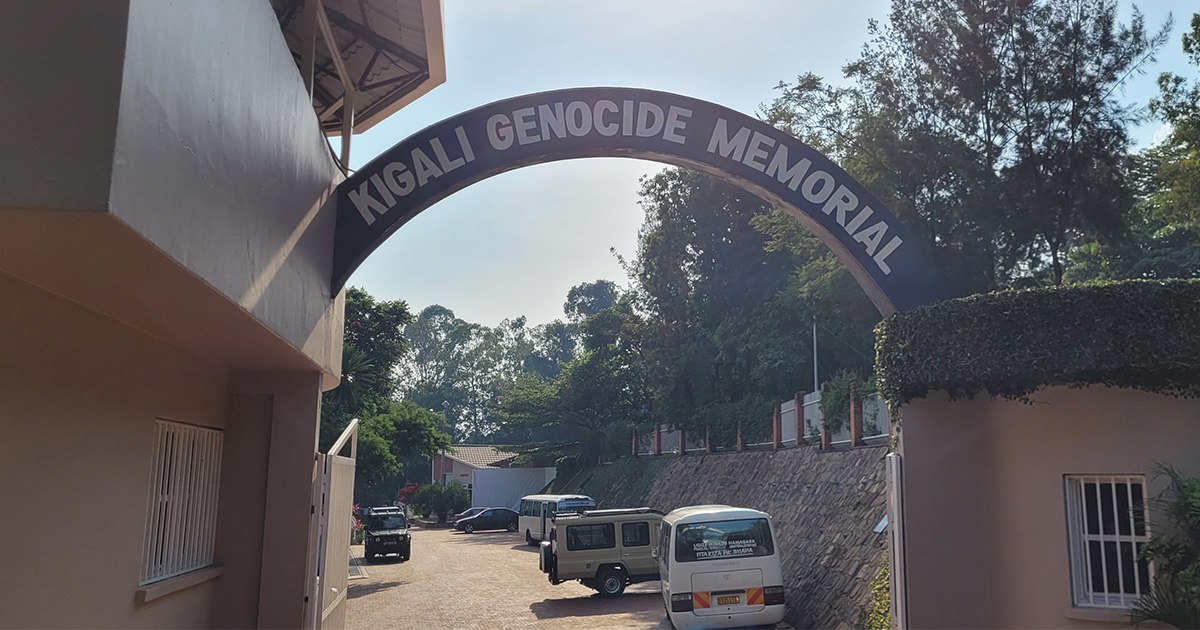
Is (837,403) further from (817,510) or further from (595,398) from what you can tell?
(595,398)

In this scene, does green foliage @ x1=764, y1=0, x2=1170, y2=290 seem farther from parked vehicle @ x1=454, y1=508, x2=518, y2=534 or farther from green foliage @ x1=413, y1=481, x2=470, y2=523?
green foliage @ x1=413, y1=481, x2=470, y2=523

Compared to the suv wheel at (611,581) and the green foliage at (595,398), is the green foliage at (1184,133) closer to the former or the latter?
the suv wheel at (611,581)

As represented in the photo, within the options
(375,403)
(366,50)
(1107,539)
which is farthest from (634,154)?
(375,403)

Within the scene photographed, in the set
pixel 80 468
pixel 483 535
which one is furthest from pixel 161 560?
pixel 483 535

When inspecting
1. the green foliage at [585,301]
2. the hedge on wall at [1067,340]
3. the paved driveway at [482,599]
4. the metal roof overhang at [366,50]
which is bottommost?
the paved driveway at [482,599]

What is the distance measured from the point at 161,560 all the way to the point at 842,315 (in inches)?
756

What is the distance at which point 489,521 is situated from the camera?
155 ft

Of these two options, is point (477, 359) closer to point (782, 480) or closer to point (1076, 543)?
A: point (782, 480)

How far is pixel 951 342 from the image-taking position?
776 cm

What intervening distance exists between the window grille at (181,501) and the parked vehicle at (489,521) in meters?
39.7

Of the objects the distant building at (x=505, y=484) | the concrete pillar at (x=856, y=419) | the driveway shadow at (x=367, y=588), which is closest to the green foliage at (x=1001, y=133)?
the concrete pillar at (x=856, y=419)

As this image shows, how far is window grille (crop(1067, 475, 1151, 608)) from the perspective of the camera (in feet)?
23.9

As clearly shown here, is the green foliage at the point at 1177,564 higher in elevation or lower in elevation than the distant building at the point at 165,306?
lower

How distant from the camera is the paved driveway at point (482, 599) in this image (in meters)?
17.2
